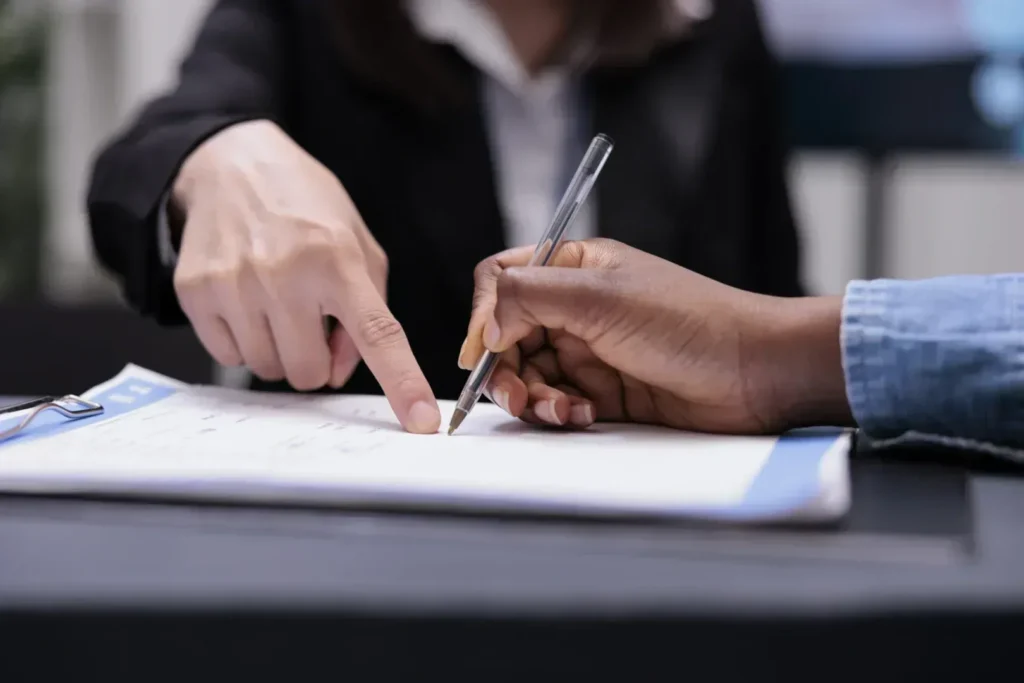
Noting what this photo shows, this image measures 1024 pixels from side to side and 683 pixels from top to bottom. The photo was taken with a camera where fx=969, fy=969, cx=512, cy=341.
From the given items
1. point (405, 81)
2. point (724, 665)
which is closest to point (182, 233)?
point (405, 81)

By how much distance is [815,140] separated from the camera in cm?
110

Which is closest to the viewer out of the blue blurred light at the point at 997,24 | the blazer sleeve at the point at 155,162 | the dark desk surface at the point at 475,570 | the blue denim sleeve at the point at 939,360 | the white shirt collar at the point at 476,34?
the dark desk surface at the point at 475,570

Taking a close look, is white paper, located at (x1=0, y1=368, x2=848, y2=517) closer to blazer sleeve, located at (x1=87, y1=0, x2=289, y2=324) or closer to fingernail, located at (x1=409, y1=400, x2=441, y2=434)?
fingernail, located at (x1=409, y1=400, x2=441, y2=434)

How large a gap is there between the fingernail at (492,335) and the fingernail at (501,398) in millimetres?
18

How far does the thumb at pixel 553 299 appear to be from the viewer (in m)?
0.34

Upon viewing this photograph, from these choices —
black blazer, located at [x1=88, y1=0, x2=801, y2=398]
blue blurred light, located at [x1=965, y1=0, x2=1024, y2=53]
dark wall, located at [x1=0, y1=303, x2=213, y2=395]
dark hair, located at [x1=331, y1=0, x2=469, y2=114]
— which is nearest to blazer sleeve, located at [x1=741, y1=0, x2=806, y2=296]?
black blazer, located at [x1=88, y1=0, x2=801, y2=398]

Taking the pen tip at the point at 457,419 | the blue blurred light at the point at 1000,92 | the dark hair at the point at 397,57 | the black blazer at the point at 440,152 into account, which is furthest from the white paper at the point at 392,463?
the blue blurred light at the point at 1000,92

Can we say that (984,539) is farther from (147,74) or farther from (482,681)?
(147,74)

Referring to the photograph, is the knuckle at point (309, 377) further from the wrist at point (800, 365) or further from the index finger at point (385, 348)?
the wrist at point (800, 365)

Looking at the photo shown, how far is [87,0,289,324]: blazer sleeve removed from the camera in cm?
47

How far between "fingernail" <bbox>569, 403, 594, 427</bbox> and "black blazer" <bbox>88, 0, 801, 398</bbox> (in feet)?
0.35

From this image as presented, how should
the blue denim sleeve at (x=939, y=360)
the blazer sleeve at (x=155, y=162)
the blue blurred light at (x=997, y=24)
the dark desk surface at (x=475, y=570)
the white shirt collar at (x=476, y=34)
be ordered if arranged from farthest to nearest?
the blue blurred light at (x=997, y=24)
the white shirt collar at (x=476, y=34)
the blazer sleeve at (x=155, y=162)
the blue denim sleeve at (x=939, y=360)
the dark desk surface at (x=475, y=570)

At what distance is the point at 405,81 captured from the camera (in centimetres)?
65

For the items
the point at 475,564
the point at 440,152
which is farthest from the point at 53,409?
the point at 440,152
